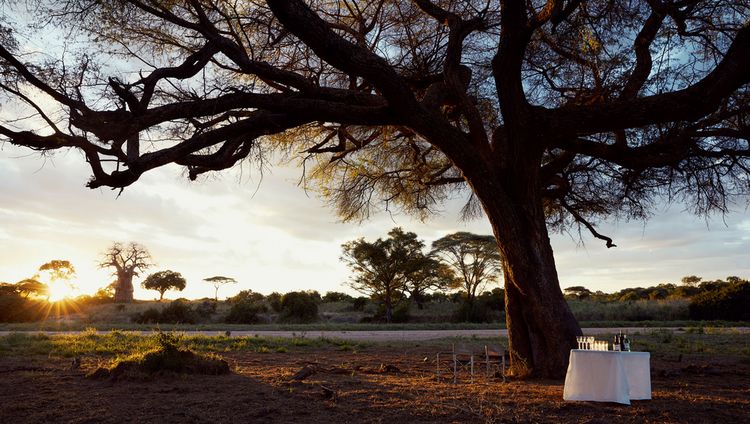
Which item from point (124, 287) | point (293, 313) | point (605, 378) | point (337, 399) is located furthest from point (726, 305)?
point (124, 287)

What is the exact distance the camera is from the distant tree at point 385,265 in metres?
33.3

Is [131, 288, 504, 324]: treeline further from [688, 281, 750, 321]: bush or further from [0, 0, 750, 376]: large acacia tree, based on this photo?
[0, 0, 750, 376]: large acacia tree

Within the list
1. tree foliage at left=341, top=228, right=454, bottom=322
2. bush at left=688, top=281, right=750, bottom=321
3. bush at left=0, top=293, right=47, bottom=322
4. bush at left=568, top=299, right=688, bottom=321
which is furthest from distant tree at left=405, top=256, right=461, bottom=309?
bush at left=0, top=293, right=47, bottom=322

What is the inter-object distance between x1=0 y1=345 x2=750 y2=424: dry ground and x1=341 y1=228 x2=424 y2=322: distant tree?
25.0 m

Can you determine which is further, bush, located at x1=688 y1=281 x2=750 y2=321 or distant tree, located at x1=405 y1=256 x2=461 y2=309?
distant tree, located at x1=405 y1=256 x2=461 y2=309

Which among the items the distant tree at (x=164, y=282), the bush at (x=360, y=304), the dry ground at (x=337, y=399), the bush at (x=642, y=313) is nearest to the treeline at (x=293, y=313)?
the bush at (x=360, y=304)

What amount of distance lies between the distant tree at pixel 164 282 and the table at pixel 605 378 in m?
51.6

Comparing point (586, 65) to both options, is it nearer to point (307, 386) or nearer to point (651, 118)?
point (651, 118)

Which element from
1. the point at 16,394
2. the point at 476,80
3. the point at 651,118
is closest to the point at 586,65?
the point at 476,80

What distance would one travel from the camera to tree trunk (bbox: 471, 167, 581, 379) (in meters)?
7.59

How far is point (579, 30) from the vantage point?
9.24m

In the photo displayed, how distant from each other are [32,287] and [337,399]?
39642mm

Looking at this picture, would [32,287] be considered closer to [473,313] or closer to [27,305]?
[27,305]

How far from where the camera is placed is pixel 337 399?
221 inches
